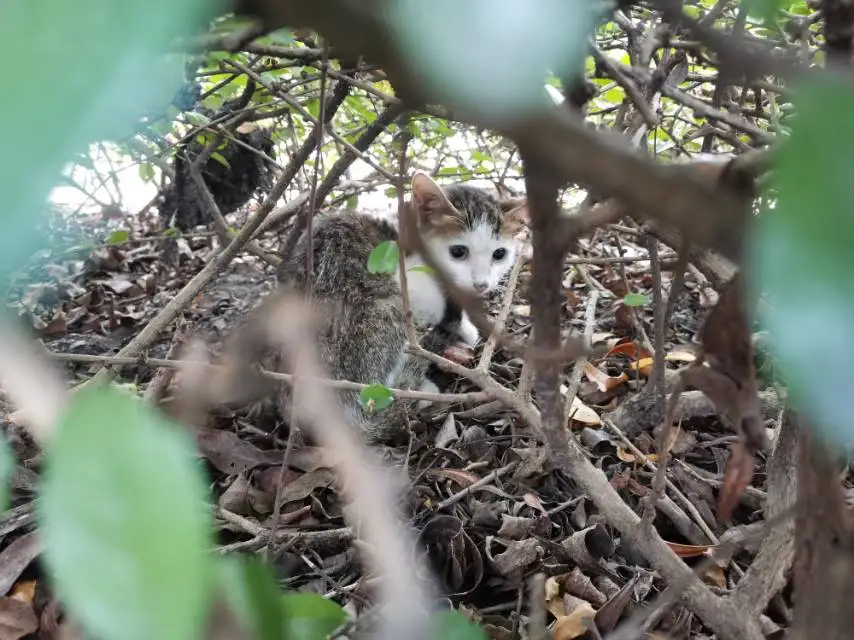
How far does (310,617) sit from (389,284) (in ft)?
6.16

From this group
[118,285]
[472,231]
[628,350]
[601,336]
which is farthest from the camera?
[118,285]

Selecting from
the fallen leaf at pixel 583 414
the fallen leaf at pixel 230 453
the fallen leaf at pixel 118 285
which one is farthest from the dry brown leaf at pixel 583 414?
the fallen leaf at pixel 118 285

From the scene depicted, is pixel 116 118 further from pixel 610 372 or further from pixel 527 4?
pixel 610 372

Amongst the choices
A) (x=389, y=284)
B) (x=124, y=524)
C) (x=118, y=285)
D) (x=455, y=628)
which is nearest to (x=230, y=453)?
(x=389, y=284)

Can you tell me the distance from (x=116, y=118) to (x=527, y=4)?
15cm

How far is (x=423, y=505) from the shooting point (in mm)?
1366

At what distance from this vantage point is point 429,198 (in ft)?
7.82

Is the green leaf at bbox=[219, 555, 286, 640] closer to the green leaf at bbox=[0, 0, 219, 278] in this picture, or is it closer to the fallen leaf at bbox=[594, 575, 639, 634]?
the green leaf at bbox=[0, 0, 219, 278]

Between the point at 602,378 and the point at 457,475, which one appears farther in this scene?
the point at 602,378

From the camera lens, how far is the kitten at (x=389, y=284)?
2035 millimetres

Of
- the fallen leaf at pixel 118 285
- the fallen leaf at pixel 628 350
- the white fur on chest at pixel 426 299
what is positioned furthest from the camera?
the fallen leaf at pixel 118 285

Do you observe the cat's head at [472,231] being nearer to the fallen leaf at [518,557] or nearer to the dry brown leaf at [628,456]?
the dry brown leaf at [628,456]

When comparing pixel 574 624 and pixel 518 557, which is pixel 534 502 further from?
pixel 574 624

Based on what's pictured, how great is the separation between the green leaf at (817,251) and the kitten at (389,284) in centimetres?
158
